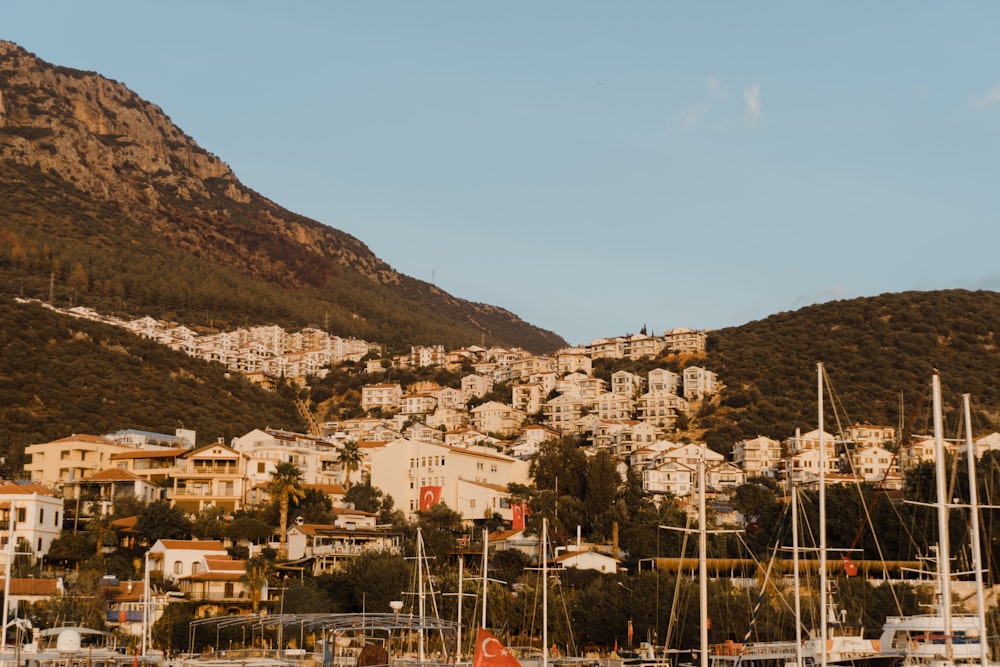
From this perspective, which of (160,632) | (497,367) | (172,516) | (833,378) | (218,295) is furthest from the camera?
(218,295)

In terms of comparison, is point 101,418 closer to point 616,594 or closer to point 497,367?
point 616,594

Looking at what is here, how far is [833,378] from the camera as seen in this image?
135m

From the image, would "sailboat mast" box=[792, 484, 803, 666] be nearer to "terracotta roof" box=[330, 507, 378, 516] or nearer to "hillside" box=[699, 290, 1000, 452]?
"terracotta roof" box=[330, 507, 378, 516]

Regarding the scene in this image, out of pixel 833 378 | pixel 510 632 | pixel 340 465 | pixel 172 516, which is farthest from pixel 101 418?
pixel 833 378

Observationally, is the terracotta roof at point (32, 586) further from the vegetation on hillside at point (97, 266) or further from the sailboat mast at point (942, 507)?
the vegetation on hillside at point (97, 266)

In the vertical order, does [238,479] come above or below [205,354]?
below

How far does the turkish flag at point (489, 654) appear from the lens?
111ft

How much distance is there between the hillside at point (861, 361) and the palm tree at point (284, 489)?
51995mm

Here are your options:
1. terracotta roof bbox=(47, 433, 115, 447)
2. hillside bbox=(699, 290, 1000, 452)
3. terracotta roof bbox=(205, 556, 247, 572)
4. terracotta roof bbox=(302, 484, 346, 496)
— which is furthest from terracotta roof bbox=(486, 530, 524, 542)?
hillside bbox=(699, 290, 1000, 452)

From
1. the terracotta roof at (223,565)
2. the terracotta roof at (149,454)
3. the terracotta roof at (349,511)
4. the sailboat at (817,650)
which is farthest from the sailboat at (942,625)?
the terracotta roof at (149,454)

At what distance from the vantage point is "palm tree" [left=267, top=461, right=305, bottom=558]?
261 feet

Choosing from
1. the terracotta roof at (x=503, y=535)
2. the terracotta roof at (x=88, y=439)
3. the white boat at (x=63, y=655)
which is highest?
the terracotta roof at (x=88, y=439)

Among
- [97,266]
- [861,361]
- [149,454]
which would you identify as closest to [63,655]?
[149,454]

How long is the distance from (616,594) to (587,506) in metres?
25.7
